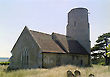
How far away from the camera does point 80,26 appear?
32.7 metres

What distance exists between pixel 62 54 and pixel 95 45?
15.6m

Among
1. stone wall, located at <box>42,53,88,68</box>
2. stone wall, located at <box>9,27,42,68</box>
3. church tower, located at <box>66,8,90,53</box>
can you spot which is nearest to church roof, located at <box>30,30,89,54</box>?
stone wall, located at <box>42,53,88,68</box>

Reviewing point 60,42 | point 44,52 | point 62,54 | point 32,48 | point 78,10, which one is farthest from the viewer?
point 78,10

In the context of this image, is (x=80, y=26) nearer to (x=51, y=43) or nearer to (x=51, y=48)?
(x=51, y=43)

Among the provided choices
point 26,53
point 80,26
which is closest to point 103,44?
point 80,26

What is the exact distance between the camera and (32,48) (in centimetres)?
2161

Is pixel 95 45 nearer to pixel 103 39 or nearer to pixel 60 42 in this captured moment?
pixel 103 39

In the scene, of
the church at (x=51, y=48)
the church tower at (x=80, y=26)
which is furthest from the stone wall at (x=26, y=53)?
the church tower at (x=80, y=26)

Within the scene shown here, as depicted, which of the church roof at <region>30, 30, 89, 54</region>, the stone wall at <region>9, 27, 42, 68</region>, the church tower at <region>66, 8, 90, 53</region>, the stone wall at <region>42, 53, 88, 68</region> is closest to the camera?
the stone wall at <region>42, 53, 88, 68</region>

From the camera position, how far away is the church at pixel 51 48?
820 inches

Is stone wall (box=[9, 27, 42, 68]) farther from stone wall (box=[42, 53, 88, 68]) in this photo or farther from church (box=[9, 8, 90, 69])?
stone wall (box=[42, 53, 88, 68])

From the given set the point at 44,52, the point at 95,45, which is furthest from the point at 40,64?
the point at 95,45

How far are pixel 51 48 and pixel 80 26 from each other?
45.3 ft

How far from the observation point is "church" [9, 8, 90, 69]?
20.8 m
